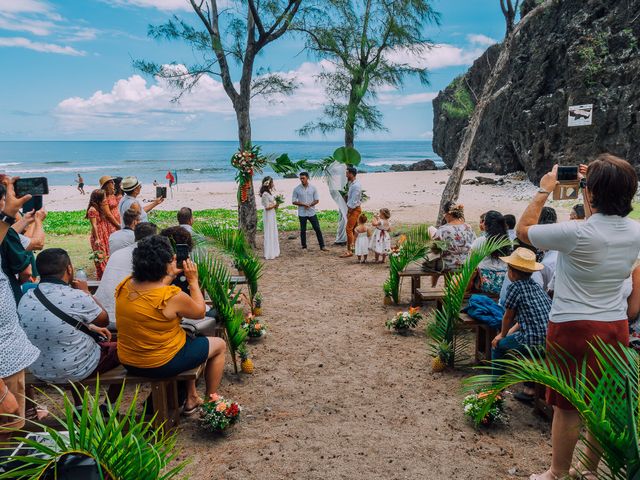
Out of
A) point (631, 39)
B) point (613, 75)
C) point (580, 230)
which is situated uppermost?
point (631, 39)

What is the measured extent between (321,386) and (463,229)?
10.5 ft

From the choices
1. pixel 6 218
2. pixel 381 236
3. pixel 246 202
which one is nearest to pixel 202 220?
pixel 246 202

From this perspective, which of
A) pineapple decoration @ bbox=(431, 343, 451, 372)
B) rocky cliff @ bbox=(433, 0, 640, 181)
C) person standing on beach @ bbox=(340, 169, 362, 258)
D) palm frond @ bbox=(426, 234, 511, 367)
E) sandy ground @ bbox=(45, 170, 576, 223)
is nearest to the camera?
palm frond @ bbox=(426, 234, 511, 367)

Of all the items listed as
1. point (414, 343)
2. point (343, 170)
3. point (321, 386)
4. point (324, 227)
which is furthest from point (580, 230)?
point (324, 227)

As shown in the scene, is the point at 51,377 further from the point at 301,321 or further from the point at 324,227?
the point at 324,227

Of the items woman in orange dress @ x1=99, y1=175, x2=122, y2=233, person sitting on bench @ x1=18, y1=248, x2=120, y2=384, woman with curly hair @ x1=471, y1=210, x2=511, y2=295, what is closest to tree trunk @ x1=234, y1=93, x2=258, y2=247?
woman in orange dress @ x1=99, y1=175, x2=122, y2=233

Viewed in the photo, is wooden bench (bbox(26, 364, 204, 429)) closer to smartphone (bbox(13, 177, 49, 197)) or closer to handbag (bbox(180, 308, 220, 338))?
handbag (bbox(180, 308, 220, 338))

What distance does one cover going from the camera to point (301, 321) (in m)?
7.21

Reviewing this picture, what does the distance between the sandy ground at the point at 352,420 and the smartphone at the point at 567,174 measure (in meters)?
2.08

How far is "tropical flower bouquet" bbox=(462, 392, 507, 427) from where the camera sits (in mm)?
4219

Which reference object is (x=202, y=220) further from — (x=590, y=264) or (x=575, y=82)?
(x=575, y=82)

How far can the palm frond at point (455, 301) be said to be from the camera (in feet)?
16.0

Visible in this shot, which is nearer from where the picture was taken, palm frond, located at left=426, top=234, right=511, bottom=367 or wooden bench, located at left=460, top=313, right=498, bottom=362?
palm frond, located at left=426, top=234, right=511, bottom=367

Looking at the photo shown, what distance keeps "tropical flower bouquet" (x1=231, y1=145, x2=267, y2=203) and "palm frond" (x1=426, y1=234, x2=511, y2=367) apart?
21.5 ft
